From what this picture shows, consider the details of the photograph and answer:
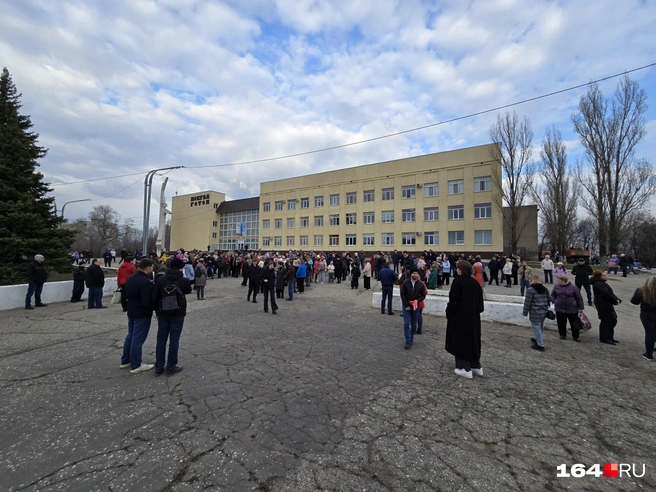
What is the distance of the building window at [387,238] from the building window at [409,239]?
1464 mm

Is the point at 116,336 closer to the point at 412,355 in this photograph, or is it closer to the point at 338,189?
the point at 412,355

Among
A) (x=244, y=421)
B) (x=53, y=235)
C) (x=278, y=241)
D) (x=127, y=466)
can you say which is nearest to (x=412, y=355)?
(x=244, y=421)

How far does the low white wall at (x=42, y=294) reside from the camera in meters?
9.39

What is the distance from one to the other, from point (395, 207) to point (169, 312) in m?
35.3

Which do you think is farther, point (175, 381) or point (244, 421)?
point (175, 381)

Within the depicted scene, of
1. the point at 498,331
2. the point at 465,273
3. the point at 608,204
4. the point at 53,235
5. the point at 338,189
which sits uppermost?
the point at 338,189

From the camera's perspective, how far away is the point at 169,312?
443cm

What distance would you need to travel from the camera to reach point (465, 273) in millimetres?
4781

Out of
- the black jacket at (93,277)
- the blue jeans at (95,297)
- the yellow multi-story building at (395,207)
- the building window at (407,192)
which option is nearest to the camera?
the black jacket at (93,277)

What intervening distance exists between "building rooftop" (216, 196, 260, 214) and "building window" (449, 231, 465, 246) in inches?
1362

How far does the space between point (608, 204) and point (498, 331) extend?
93.6ft

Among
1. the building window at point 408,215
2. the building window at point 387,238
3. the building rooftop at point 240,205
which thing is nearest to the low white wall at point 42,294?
the building window at point 387,238

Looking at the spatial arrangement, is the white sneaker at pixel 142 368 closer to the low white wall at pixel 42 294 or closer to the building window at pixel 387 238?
the low white wall at pixel 42 294

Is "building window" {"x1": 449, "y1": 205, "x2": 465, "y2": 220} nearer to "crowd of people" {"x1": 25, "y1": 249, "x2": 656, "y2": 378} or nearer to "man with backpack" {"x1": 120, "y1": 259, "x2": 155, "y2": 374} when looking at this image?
"crowd of people" {"x1": 25, "y1": 249, "x2": 656, "y2": 378}
